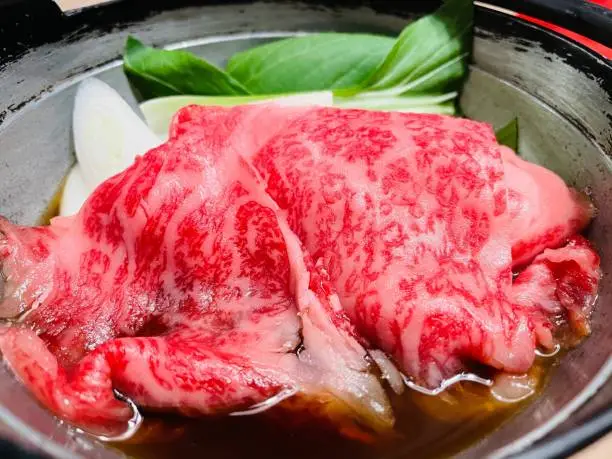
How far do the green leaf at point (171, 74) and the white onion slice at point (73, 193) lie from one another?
44 cm

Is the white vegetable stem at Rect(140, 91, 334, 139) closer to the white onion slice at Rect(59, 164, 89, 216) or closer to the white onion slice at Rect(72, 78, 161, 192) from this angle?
the white onion slice at Rect(72, 78, 161, 192)

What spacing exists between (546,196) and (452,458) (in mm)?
795

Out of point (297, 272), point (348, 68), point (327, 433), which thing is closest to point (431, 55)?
point (348, 68)

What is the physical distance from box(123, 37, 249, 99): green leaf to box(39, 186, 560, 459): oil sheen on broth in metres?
1.38

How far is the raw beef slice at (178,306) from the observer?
1.40 m

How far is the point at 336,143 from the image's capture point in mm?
1663

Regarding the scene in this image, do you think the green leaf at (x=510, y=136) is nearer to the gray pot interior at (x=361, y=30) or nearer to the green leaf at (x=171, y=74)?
the gray pot interior at (x=361, y=30)

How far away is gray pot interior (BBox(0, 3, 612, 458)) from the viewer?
1.76 m

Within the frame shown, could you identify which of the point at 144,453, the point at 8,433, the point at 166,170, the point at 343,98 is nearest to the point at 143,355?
the point at 144,453

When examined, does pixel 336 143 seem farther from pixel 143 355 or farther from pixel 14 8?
pixel 14 8

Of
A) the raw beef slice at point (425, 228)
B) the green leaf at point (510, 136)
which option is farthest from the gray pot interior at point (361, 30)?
the raw beef slice at point (425, 228)

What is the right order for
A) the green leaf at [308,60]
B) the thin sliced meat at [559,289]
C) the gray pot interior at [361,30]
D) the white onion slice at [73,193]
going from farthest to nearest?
the green leaf at [308,60]
the white onion slice at [73,193]
the gray pot interior at [361,30]
the thin sliced meat at [559,289]

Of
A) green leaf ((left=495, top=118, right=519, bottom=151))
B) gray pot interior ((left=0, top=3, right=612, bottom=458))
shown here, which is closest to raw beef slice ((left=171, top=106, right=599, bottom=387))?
gray pot interior ((left=0, top=3, right=612, bottom=458))

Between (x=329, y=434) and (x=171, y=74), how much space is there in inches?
60.8
